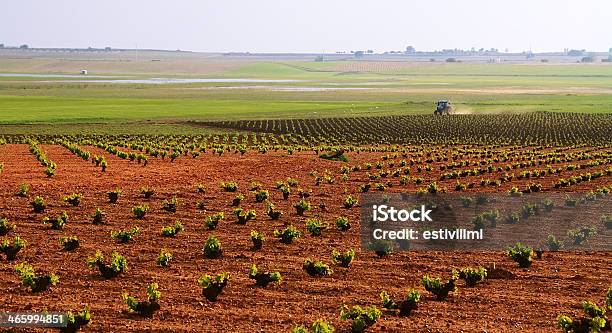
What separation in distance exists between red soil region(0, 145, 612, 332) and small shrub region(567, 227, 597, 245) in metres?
1.38

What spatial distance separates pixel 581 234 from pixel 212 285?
1199 centimetres

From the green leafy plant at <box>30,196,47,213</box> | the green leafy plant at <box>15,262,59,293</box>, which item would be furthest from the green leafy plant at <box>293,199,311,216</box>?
the green leafy plant at <box>15,262,59,293</box>

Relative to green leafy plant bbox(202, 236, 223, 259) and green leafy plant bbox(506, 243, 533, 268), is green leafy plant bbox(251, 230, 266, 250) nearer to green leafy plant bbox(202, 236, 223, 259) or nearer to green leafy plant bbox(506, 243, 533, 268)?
green leafy plant bbox(202, 236, 223, 259)

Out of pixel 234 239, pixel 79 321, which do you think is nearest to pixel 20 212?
pixel 234 239

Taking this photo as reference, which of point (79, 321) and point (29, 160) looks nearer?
point (79, 321)

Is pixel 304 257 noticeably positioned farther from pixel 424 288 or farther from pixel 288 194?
pixel 288 194

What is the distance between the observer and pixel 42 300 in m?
16.7

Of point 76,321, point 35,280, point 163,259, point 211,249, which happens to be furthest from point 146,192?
point 76,321

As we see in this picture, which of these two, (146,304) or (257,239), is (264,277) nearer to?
(146,304)

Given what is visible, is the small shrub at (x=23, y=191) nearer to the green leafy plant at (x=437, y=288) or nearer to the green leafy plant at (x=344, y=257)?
the green leafy plant at (x=344, y=257)

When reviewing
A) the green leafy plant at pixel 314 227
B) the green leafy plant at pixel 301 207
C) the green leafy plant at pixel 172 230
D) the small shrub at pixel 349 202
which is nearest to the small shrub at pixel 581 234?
the green leafy plant at pixel 314 227

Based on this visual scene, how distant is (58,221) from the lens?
23906 millimetres

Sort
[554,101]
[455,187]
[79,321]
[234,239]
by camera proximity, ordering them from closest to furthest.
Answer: [79,321] < [234,239] < [455,187] < [554,101]

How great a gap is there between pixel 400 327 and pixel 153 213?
544 inches
